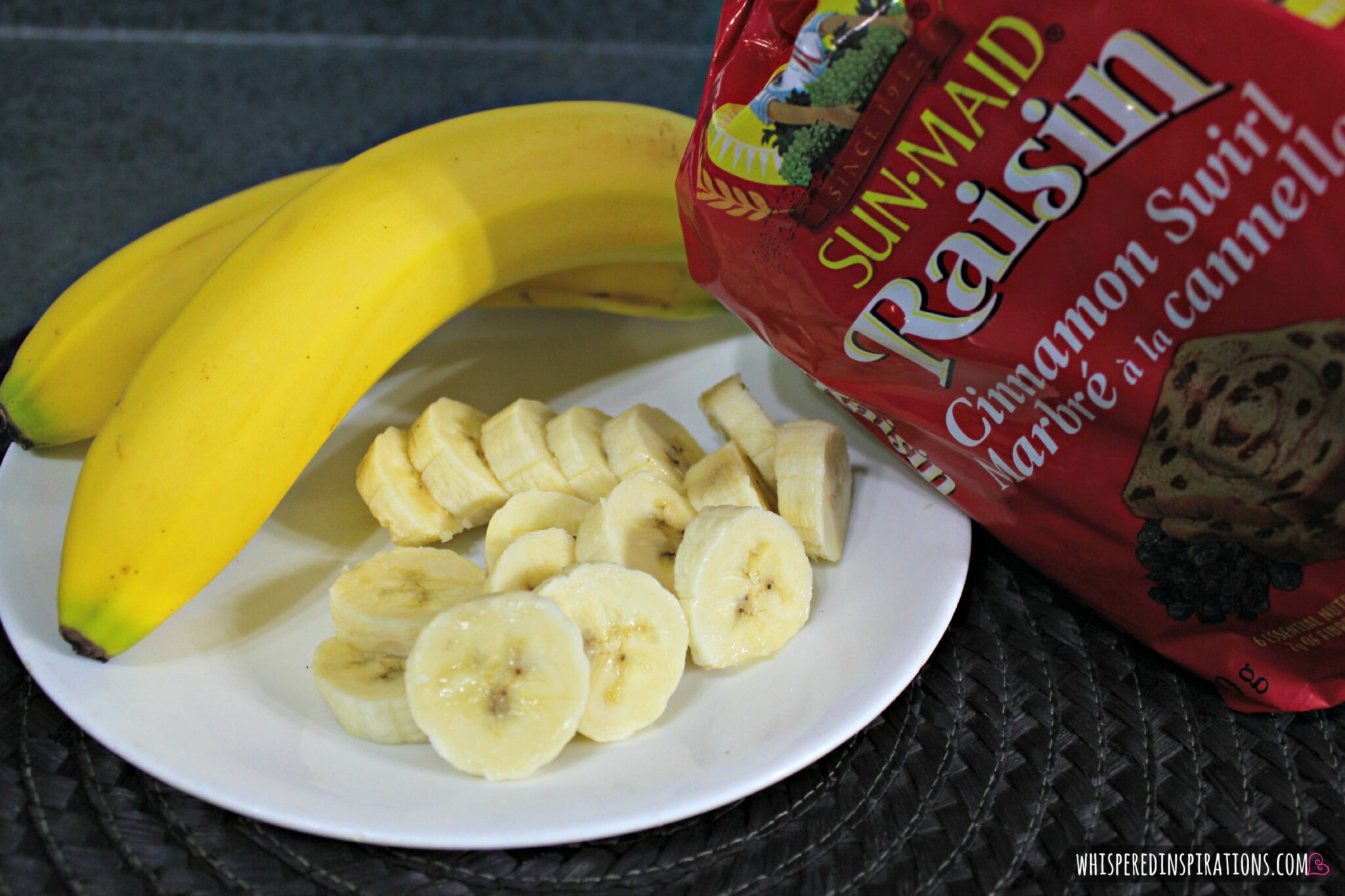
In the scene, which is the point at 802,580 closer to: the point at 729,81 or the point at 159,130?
the point at 729,81

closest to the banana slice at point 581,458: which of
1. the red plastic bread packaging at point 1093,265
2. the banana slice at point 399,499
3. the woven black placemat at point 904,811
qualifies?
the banana slice at point 399,499

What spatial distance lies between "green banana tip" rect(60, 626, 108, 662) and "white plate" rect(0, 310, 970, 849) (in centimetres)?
1

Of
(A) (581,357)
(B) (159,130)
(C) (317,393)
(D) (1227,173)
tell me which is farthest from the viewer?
(B) (159,130)

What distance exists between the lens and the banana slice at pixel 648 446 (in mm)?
1144

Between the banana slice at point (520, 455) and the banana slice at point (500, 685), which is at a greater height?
the banana slice at point (500, 685)

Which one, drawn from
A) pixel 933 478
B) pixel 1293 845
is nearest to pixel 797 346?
pixel 933 478

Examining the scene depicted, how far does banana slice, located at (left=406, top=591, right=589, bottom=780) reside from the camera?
2.76 ft

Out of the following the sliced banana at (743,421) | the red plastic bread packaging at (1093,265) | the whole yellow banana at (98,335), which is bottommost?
the whole yellow banana at (98,335)

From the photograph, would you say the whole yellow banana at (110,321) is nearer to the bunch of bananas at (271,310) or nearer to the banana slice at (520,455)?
the bunch of bananas at (271,310)

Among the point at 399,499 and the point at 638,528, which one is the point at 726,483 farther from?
the point at 399,499

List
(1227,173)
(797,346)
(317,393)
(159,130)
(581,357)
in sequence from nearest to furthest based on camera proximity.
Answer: (1227,173) < (317,393) < (797,346) < (581,357) < (159,130)

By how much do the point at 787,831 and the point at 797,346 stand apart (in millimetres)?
501

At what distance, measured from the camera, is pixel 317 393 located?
102cm

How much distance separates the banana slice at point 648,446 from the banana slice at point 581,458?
0.05ft
